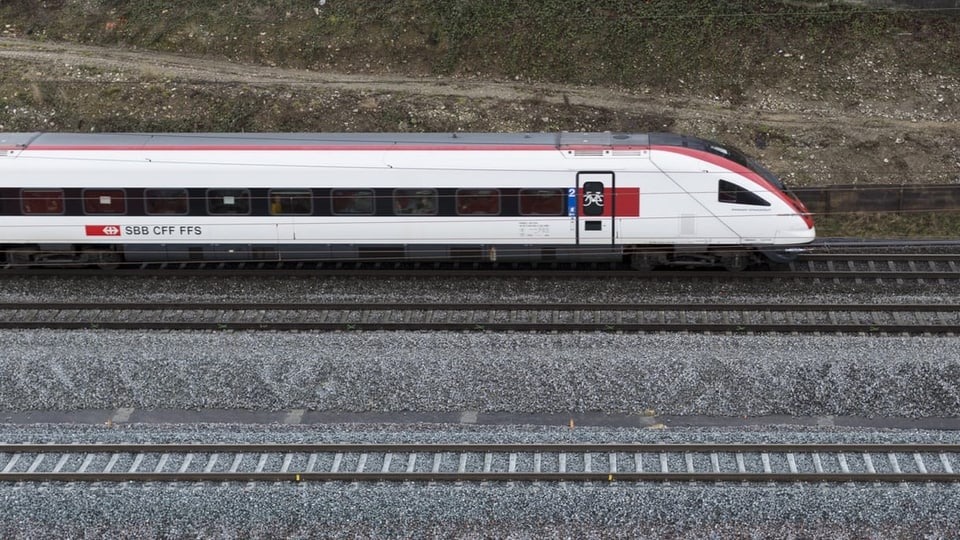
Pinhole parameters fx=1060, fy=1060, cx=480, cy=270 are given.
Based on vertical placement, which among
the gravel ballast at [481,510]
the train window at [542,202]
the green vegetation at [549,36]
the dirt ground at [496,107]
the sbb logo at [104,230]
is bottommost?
the gravel ballast at [481,510]

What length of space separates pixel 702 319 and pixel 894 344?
3.35 m

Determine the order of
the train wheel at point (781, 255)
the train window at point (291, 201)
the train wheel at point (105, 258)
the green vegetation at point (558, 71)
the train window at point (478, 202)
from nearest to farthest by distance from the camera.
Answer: the train window at point (478, 202), the train window at point (291, 201), the train wheel at point (781, 255), the train wheel at point (105, 258), the green vegetation at point (558, 71)

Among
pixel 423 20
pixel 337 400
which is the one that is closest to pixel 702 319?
pixel 337 400

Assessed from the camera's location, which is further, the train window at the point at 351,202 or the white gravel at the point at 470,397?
the train window at the point at 351,202

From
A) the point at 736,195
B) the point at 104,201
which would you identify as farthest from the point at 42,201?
the point at 736,195

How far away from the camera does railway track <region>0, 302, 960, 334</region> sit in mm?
19266

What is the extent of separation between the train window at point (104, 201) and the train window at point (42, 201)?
53cm

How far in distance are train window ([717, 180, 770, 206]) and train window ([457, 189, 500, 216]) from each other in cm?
429

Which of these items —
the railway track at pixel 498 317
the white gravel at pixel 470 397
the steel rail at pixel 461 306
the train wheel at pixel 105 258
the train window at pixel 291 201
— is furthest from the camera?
the train wheel at pixel 105 258

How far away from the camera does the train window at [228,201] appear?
68.1 feet

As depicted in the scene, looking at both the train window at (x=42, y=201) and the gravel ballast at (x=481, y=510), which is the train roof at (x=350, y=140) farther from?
the gravel ballast at (x=481, y=510)

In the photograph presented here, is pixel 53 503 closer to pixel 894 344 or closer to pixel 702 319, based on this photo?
pixel 702 319

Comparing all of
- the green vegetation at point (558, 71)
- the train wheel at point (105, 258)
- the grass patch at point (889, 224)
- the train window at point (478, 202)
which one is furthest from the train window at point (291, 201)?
the grass patch at point (889, 224)

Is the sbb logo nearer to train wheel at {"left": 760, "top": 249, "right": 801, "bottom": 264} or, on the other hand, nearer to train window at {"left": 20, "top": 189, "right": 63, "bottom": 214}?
train window at {"left": 20, "top": 189, "right": 63, "bottom": 214}
